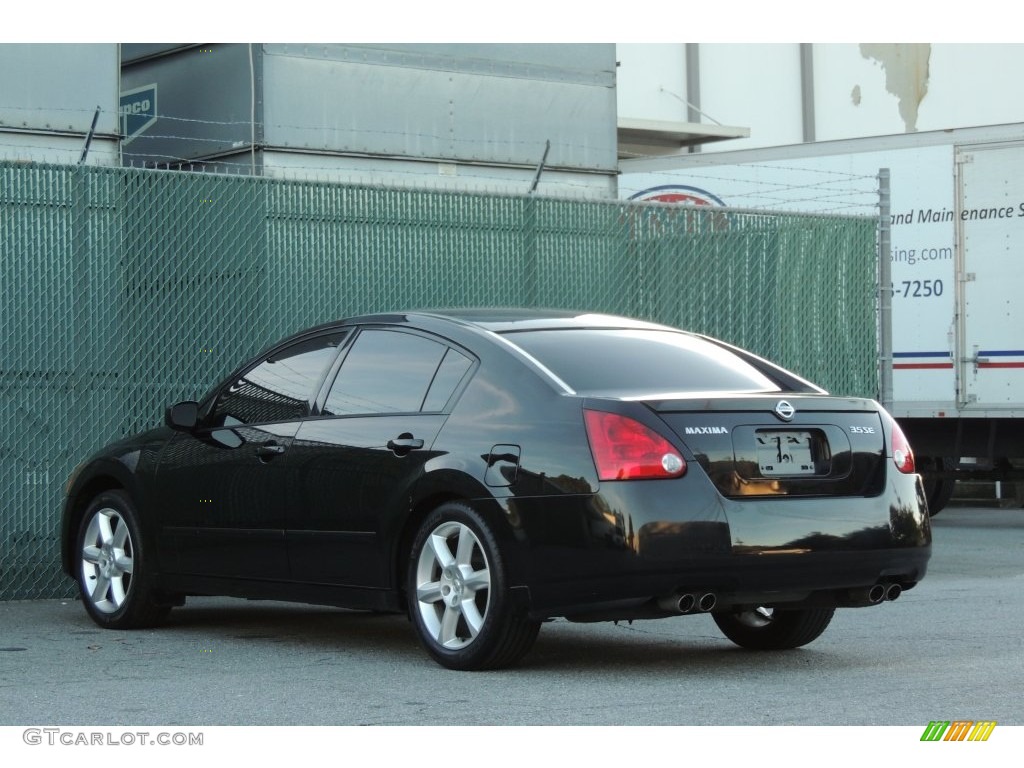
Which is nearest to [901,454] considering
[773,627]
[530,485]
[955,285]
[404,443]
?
[773,627]

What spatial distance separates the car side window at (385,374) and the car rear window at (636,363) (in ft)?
1.39

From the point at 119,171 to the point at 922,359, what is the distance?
9063mm

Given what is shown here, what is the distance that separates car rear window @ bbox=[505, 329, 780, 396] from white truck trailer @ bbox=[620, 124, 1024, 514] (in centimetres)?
894

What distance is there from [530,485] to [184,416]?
2.33m

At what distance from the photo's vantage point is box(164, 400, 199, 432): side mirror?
852 cm

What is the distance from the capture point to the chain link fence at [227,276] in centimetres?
1037

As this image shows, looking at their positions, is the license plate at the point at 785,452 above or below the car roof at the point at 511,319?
below

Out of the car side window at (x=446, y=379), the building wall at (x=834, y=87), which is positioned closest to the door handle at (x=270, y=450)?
the car side window at (x=446, y=379)

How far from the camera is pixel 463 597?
23.3 feet

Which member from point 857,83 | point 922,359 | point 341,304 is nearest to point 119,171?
point 341,304

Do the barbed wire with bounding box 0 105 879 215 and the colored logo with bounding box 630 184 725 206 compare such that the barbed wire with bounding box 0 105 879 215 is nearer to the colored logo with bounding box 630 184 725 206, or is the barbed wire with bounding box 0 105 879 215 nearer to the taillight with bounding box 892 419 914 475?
the colored logo with bounding box 630 184 725 206

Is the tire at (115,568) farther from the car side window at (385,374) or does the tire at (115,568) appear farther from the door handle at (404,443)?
the door handle at (404,443)
